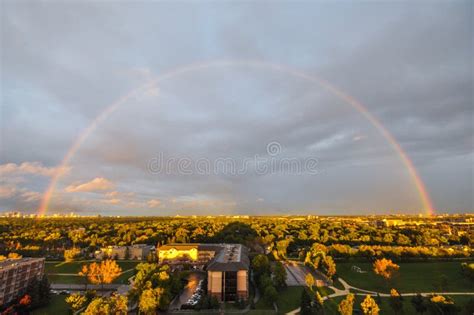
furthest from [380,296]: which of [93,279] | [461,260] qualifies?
[93,279]

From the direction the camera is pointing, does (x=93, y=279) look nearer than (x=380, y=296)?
No

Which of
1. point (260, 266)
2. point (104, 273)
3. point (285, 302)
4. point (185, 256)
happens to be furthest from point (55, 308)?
point (285, 302)

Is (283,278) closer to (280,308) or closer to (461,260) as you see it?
(280,308)

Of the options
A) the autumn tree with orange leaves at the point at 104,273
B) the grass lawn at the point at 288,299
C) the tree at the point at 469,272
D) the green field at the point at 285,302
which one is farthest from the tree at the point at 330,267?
the autumn tree with orange leaves at the point at 104,273

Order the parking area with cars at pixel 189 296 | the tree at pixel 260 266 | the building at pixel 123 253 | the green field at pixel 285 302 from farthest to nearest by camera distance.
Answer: the building at pixel 123 253, the tree at pixel 260 266, the parking area with cars at pixel 189 296, the green field at pixel 285 302

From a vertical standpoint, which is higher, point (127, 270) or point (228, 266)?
point (228, 266)

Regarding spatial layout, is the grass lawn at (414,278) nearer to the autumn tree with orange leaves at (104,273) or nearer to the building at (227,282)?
the building at (227,282)

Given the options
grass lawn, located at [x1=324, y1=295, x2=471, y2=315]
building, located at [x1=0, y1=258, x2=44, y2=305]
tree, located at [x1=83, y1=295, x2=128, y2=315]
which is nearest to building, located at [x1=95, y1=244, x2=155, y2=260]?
building, located at [x1=0, y1=258, x2=44, y2=305]
